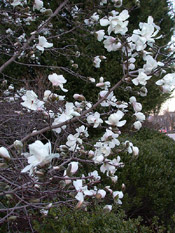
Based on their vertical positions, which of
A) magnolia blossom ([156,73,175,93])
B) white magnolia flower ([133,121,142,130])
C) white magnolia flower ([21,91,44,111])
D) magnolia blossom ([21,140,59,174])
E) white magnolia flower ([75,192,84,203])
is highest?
magnolia blossom ([156,73,175,93])

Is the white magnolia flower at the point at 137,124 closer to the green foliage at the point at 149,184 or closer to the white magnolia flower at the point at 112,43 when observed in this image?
the white magnolia flower at the point at 112,43

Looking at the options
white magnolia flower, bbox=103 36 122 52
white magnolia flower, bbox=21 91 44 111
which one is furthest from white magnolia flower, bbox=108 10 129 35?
white magnolia flower, bbox=21 91 44 111

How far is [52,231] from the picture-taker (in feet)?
5.48

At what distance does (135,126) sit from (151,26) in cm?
56

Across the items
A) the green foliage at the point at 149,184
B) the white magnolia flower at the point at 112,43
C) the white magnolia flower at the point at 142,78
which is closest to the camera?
the white magnolia flower at the point at 142,78

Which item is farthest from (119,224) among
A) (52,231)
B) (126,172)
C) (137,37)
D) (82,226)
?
(137,37)

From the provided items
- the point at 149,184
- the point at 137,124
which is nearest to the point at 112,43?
the point at 137,124

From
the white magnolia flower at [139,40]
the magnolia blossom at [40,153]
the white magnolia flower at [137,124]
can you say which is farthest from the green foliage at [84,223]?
the white magnolia flower at [139,40]

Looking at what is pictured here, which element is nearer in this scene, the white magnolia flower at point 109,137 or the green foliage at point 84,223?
the white magnolia flower at point 109,137

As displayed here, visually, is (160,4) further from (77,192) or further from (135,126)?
(77,192)

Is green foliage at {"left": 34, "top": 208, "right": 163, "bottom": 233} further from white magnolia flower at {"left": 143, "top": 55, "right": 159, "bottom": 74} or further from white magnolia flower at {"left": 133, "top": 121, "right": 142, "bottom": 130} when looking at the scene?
white magnolia flower at {"left": 143, "top": 55, "right": 159, "bottom": 74}

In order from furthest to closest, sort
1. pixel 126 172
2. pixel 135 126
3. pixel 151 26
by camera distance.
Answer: pixel 126 172 < pixel 135 126 < pixel 151 26

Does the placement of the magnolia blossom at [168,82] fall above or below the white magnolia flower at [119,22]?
below

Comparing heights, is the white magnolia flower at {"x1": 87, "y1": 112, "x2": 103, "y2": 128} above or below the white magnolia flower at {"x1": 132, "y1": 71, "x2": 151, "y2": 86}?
below
